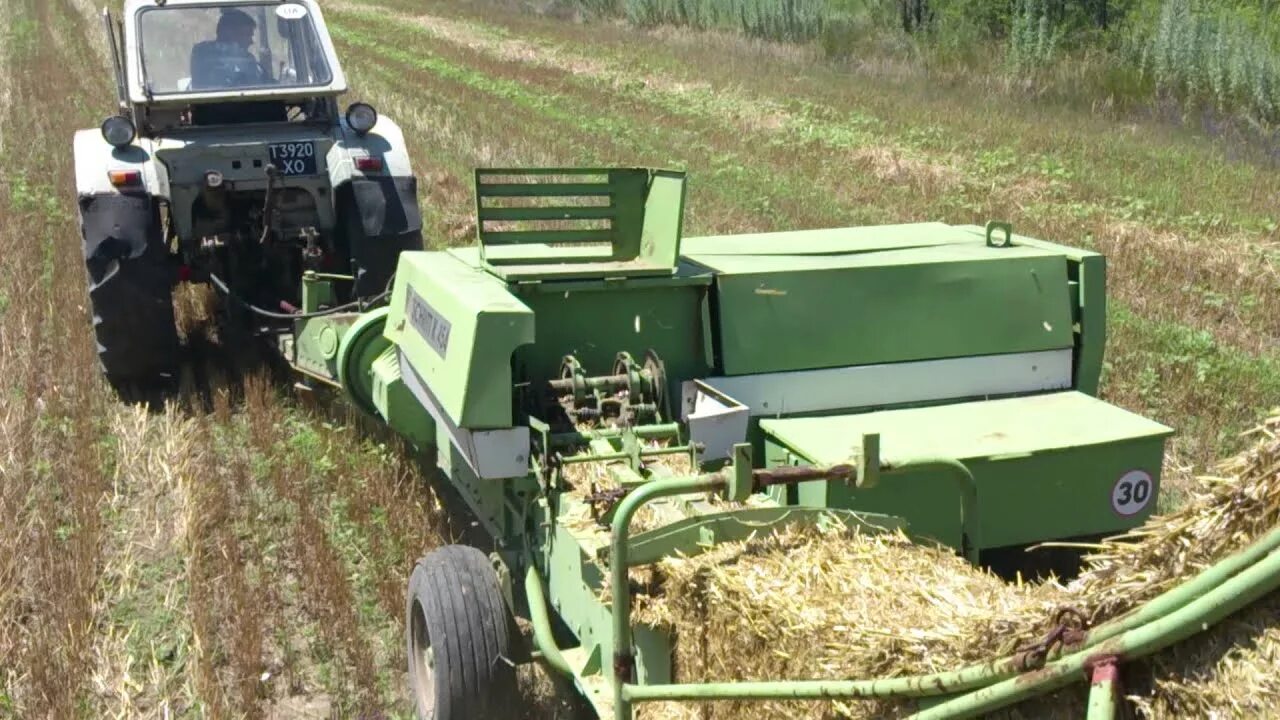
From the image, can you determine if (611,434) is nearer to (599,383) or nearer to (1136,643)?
(599,383)

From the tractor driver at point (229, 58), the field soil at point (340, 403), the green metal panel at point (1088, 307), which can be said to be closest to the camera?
the field soil at point (340, 403)

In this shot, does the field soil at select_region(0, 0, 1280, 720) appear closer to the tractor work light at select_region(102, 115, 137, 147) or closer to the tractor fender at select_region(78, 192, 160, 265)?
the tractor fender at select_region(78, 192, 160, 265)

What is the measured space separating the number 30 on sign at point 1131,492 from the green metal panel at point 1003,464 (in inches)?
0.5

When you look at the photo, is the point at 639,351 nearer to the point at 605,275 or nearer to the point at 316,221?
the point at 605,275

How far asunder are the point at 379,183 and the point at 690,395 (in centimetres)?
319

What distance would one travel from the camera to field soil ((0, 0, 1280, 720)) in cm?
445

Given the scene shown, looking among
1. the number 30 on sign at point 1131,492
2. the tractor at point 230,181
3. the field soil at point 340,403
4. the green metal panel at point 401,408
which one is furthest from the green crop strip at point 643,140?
the number 30 on sign at point 1131,492

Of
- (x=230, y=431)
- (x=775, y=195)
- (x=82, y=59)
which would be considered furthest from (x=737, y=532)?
(x=82, y=59)

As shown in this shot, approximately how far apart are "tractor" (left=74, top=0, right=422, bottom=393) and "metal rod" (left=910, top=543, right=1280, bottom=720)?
461 centimetres

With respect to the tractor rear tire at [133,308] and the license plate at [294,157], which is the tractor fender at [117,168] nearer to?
the tractor rear tire at [133,308]

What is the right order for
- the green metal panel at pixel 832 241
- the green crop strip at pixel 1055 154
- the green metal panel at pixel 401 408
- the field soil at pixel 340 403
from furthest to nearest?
the green crop strip at pixel 1055 154 < the green metal panel at pixel 832 241 < the green metal panel at pixel 401 408 < the field soil at pixel 340 403

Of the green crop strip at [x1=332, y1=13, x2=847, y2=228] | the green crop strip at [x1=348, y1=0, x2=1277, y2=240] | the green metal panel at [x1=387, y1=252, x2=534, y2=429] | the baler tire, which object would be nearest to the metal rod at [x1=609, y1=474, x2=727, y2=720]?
the baler tire

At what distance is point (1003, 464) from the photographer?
158 inches

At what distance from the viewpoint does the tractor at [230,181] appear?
21.7ft
